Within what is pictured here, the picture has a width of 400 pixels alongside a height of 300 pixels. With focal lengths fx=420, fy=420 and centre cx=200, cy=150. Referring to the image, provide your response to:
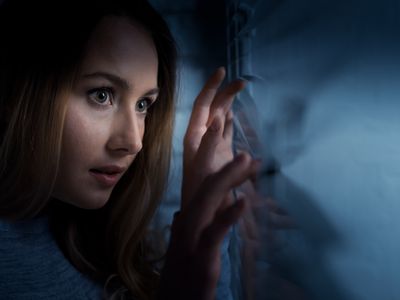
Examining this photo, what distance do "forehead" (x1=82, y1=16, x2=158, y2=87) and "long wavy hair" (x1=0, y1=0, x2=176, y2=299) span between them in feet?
0.04

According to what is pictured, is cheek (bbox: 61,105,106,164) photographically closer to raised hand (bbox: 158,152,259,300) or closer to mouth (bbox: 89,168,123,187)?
mouth (bbox: 89,168,123,187)

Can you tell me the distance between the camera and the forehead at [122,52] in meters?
0.51

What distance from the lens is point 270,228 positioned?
0.41 metres

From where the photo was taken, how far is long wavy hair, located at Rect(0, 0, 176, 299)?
521 mm

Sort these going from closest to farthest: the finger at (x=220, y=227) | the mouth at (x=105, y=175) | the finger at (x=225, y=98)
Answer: the finger at (x=220, y=227), the finger at (x=225, y=98), the mouth at (x=105, y=175)

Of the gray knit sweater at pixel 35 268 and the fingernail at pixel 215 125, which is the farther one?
the gray knit sweater at pixel 35 268

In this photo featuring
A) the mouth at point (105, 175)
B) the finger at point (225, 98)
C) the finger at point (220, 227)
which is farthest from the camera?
the mouth at point (105, 175)

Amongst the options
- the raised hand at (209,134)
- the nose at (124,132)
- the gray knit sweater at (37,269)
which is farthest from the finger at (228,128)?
the gray knit sweater at (37,269)

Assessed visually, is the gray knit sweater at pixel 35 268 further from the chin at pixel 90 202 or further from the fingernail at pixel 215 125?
the fingernail at pixel 215 125

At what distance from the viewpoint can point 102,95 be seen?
0.52 m

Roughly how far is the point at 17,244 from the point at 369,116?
516 millimetres

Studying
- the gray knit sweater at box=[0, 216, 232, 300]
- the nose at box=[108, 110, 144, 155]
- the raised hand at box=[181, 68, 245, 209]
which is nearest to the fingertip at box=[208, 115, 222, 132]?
the raised hand at box=[181, 68, 245, 209]

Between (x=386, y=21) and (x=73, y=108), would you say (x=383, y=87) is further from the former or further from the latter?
(x=73, y=108)

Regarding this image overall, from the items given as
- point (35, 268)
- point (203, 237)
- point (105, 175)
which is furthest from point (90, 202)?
point (203, 237)
